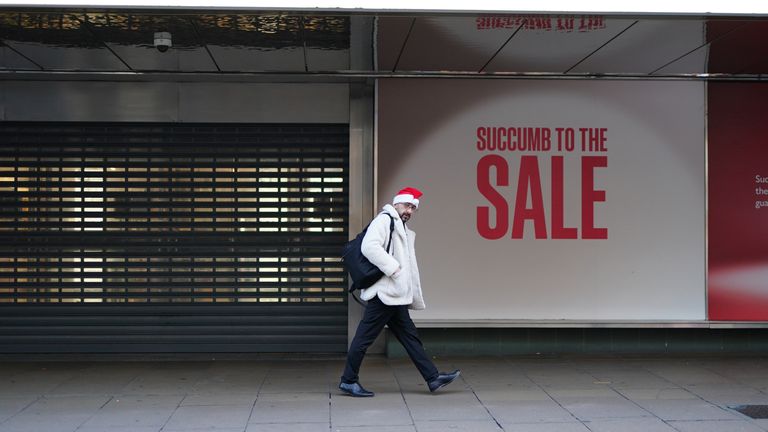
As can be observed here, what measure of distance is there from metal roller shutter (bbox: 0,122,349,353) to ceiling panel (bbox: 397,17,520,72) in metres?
1.48

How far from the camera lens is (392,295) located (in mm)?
7172

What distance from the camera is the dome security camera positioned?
7.47 metres

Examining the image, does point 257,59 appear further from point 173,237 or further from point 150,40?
point 173,237

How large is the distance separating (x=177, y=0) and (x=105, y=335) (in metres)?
4.43

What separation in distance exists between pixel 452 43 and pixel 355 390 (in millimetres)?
3376

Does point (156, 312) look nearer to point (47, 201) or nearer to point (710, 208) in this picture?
point (47, 201)

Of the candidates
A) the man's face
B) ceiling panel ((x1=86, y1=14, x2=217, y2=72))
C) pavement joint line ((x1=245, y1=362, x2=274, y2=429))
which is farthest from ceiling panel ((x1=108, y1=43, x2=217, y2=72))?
pavement joint line ((x1=245, y1=362, x2=274, y2=429))

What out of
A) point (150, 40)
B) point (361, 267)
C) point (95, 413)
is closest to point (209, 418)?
point (95, 413)

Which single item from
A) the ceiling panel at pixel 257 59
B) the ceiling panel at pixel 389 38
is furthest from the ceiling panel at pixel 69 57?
the ceiling panel at pixel 389 38

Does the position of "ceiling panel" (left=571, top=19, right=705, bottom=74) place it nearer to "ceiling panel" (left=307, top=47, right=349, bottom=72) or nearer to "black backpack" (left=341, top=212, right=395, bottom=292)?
"ceiling panel" (left=307, top=47, right=349, bottom=72)

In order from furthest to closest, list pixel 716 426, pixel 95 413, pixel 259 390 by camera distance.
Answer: pixel 259 390
pixel 95 413
pixel 716 426

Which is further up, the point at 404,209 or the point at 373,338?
the point at 404,209

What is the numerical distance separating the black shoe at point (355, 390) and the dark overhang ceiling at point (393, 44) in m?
3.22

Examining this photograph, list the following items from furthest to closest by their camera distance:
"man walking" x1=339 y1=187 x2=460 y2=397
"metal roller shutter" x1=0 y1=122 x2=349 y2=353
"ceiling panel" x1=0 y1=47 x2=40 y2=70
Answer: "metal roller shutter" x1=0 y1=122 x2=349 y2=353, "ceiling panel" x1=0 y1=47 x2=40 y2=70, "man walking" x1=339 y1=187 x2=460 y2=397
